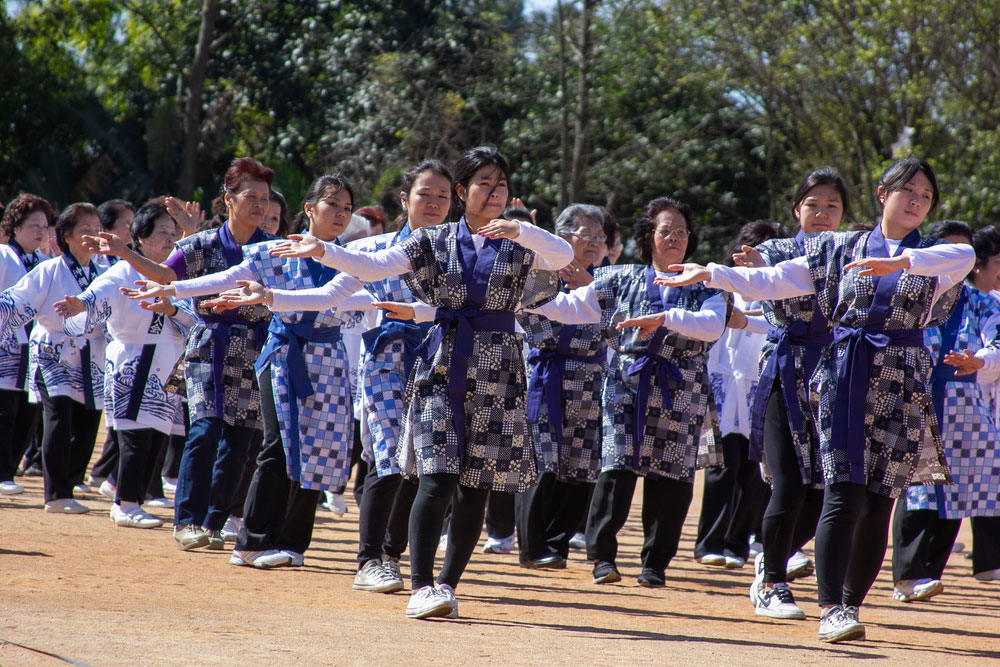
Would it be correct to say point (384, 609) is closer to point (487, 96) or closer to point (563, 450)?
point (563, 450)

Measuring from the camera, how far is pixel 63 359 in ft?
26.3

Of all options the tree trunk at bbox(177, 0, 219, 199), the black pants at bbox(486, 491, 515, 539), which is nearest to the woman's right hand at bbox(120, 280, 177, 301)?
the black pants at bbox(486, 491, 515, 539)

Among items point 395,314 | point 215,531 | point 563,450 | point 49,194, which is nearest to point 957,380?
point 563,450

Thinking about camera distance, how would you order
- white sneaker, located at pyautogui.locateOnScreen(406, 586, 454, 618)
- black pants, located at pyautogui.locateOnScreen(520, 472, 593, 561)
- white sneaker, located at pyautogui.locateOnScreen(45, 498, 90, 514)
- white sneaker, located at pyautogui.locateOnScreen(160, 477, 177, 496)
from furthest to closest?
white sneaker, located at pyautogui.locateOnScreen(160, 477, 177, 496) < white sneaker, located at pyautogui.locateOnScreen(45, 498, 90, 514) < black pants, located at pyautogui.locateOnScreen(520, 472, 593, 561) < white sneaker, located at pyautogui.locateOnScreen(406, 586, 454, 618)

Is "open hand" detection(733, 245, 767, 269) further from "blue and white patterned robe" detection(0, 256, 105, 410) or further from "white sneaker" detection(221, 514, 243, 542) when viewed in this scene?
"blue and white patterned robe" detection(0, 256, 105, 410)

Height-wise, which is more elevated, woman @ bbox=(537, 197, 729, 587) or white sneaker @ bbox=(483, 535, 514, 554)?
woman @ bbox=(537, 197, 729, 587)

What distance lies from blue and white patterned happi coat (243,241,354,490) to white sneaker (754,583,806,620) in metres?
2.08

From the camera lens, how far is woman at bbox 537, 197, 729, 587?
20.8 ft

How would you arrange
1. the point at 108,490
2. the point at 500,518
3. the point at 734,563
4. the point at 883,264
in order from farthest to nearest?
the point at 108,490, the point at 500,518, the point at 734,563, the point at 883,264

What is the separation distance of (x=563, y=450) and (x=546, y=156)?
14820 millimetres

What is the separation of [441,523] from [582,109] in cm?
1434

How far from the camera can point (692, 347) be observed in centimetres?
638

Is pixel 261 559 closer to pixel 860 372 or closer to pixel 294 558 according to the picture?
pixel 294 558

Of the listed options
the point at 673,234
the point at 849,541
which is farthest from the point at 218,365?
the point at 849,541
